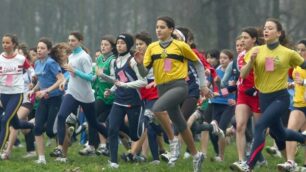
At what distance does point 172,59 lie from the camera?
35.8 ft

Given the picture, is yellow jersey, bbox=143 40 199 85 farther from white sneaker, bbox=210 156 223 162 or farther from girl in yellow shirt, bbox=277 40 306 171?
white sneaker, bbox=210 156 223 162

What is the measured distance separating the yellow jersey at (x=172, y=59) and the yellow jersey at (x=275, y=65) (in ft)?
2.78

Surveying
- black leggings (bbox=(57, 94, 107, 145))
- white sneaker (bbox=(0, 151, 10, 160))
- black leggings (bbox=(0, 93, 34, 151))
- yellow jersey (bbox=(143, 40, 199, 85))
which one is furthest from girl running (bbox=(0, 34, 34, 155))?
Result: yellow jersey (bbox=(143, 40, 199, 85))

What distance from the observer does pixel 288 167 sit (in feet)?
36.4

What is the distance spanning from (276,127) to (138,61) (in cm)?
217

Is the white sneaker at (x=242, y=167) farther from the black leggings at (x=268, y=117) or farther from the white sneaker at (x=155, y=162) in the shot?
the white sneaker at (x=155, y=162)

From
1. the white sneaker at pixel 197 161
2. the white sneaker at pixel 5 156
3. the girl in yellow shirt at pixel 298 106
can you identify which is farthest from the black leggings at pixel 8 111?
the girl in yellow shirt at pixel 298 106

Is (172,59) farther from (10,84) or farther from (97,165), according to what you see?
(10,84)

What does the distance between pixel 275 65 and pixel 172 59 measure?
134 cm

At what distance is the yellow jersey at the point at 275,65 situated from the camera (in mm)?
10703

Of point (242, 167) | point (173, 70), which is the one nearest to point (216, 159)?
point (242, 167)

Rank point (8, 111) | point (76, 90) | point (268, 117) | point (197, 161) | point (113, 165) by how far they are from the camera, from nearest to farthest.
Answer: point (268, 117), point (197, 161), point (113, 165), point (8, 111), point (76, 90)

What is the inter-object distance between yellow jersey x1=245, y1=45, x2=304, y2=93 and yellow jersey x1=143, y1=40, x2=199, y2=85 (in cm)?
85

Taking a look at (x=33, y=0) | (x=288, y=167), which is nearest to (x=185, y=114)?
(x=288, y=167)
